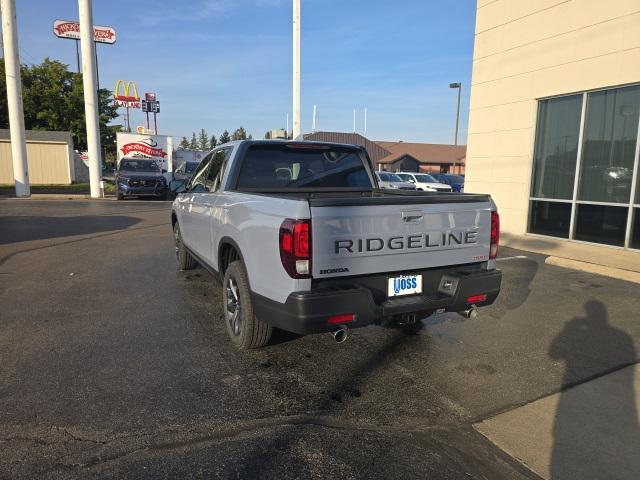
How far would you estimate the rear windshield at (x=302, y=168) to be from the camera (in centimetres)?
484

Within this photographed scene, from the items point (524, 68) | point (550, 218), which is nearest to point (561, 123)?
point (524, 68)

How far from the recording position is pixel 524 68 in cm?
1097

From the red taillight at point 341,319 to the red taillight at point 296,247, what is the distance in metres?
0.34

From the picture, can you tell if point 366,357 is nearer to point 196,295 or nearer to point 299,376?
point 299,376

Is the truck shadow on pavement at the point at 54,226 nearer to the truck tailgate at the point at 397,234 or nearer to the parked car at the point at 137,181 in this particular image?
the parked car at the point at 137,181

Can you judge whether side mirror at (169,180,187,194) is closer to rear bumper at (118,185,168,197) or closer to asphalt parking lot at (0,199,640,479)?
asphalt parking lot at (0,199,640,479)

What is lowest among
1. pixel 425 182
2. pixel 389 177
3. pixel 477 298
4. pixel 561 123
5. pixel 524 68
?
pixel 477 298

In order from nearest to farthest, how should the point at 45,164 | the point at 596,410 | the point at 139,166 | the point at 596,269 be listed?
the point at 596,410 < the point at 596,269 < the point at 139,166 < the point at 45,164

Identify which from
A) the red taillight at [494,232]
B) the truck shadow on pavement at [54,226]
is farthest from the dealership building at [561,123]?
the truck shadow on pavement at [54,226]

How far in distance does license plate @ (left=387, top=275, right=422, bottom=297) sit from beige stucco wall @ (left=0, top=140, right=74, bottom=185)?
32.2 m

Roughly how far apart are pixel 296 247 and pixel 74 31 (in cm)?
5556

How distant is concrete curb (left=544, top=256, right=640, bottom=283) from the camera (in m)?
7.07

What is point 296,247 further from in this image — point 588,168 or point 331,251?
point 588,168

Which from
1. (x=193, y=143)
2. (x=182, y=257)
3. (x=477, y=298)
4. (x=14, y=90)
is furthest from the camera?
(x=193, y=143)
